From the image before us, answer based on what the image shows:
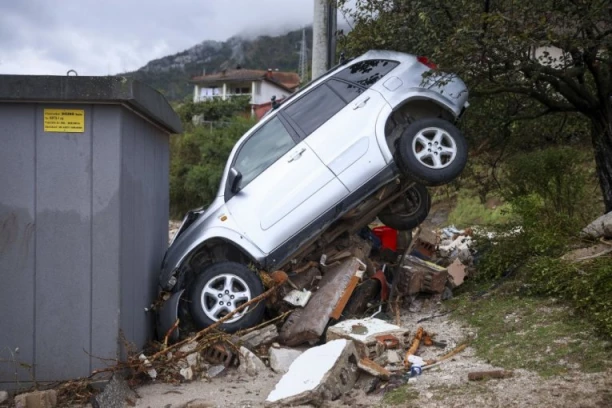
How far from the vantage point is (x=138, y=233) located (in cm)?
614

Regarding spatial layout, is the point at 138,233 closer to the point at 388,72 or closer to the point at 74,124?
the point at 74,124

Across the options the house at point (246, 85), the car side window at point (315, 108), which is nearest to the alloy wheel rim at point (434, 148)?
the car side window at point (315, 108)

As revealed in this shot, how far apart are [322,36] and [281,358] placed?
5.63 meters

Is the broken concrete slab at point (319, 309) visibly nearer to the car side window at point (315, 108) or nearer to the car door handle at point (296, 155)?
the car door handle at point (296, 155)

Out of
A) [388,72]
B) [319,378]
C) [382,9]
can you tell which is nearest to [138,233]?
[319,378]

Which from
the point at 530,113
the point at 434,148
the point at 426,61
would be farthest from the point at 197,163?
the point at 434,148

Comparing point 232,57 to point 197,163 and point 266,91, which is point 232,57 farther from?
point 197,163

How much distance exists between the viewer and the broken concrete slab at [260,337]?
20.6 feet

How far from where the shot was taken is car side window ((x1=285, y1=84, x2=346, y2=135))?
7.28 m

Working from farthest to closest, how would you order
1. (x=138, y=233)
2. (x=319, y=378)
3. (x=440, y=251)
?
(x=440, y=251)
(x=138, y=233)
(x=319, y=378)

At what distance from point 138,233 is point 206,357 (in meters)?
1.33

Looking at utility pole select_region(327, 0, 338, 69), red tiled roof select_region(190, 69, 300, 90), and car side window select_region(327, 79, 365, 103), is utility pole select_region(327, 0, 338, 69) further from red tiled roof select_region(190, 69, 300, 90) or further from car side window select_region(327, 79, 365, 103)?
red tiled roof select_region(190, 69, 300, 90)

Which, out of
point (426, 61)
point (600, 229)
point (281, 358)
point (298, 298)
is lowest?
point (281, 358)

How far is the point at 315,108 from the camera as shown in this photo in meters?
7.41
